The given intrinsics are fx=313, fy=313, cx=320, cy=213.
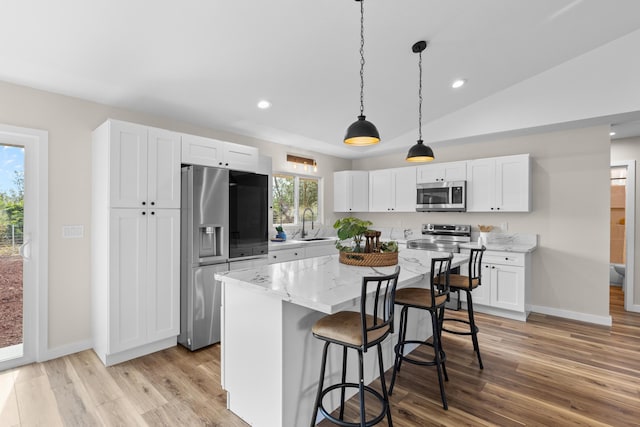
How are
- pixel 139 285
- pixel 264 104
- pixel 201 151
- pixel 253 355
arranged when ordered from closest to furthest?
1. pixel 253 355
2. pixel 139 285
3. pixel 201 151
4. pixel 264 104

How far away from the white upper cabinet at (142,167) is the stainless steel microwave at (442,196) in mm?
3596

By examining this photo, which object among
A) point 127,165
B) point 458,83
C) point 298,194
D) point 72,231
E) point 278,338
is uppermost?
point 458,83

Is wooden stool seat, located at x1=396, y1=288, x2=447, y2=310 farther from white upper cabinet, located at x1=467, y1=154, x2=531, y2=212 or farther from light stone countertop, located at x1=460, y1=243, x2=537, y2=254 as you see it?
white upper cabinet, located at x1=467, y1=154, x2=531, y2=212

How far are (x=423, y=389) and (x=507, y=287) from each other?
2.27 m

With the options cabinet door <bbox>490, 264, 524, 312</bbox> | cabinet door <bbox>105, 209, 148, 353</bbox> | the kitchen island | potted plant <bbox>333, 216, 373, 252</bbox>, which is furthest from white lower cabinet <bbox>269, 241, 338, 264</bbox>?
cabinet door <bbox>490, 264, 524, 312</bbox>

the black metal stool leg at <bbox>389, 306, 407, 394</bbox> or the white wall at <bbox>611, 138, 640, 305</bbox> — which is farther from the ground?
the white wall at <bbox>611, 138, 640, 305</bbox>

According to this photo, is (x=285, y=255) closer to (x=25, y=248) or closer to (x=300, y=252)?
(x=300, y=252)

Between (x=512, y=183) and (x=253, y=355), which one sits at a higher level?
(x=512, y=183)

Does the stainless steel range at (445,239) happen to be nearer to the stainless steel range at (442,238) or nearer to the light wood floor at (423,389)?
the stainless steel range at (442,238)

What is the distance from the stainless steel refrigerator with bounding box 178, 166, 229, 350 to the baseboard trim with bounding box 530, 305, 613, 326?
13.8 feet

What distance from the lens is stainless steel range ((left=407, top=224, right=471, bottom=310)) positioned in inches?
179

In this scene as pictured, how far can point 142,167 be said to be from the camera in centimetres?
296

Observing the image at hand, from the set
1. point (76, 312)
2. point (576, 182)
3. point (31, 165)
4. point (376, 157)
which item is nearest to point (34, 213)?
point (31, 165)

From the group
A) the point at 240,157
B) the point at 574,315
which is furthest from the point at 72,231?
the point at 574,315
